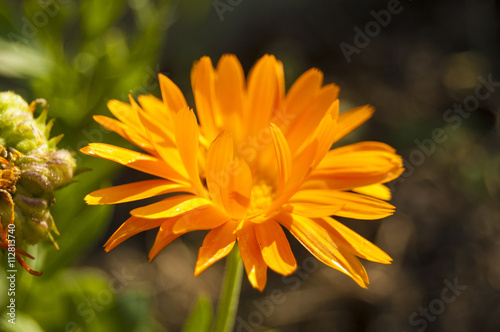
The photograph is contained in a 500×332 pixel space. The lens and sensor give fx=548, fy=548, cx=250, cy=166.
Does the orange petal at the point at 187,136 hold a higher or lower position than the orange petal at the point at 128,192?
higher

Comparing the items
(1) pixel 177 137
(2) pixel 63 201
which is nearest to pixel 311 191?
(1) pixel 177 137

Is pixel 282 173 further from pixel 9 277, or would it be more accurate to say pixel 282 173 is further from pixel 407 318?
pixel 407 318

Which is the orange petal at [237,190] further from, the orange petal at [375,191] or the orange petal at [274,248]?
the orange petal at [375,191]

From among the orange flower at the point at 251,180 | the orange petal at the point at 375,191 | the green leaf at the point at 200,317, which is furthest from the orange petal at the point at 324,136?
the green leaf at the point at 200,317

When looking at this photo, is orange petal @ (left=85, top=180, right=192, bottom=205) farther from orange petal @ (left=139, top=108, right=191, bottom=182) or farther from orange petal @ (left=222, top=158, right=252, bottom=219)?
orange petal @ (left=222, top=158, right=252, bottom=219)

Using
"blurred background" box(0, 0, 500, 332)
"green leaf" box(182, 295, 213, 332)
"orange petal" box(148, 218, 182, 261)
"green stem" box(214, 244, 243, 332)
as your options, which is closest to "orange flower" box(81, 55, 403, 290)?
"orange petal" box(148, 218, 182, 261)

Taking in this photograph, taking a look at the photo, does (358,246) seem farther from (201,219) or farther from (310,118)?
(310,118)

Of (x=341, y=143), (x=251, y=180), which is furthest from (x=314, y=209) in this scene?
(x=341, y=143)
